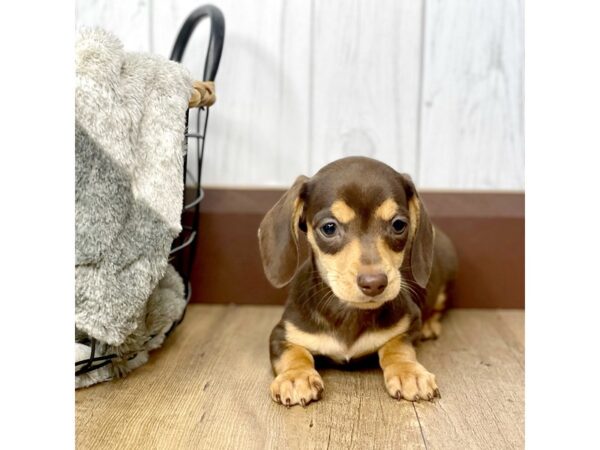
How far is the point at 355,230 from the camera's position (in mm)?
1877

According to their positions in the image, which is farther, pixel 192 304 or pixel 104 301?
pixel 192 304

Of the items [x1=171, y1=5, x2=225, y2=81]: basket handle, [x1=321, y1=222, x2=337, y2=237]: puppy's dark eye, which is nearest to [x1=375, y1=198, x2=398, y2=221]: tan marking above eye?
[x1=321, y1=222, x2=337, y2=237]: puppy's dark eye

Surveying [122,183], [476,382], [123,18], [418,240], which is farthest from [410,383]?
[123,18]

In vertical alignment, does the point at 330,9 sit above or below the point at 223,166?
above

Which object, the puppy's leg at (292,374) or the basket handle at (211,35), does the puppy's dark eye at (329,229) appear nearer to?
the puppy's leg at (292,374)

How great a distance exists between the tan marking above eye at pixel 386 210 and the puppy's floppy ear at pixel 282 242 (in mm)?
227

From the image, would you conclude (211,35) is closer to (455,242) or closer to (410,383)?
(455,242)

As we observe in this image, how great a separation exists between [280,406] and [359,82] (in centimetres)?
132

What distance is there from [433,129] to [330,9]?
57 cm

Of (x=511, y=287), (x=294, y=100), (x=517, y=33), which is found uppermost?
(x=517, y=33)

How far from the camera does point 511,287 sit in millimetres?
2758
